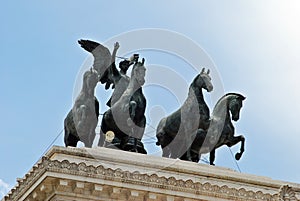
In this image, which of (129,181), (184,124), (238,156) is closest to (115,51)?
(184,124)

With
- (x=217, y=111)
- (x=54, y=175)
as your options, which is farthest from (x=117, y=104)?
(x=54, y=175)

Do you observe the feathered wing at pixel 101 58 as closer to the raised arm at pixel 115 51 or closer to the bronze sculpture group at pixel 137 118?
the bronze sculpture group at pixel 137 118

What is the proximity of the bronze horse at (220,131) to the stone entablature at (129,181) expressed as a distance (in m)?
1.91

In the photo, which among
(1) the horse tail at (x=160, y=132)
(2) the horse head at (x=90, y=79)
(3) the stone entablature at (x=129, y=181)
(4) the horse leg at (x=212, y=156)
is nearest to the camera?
(3) the stone entablature at (x=129, y=181)

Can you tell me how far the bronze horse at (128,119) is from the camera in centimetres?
3077

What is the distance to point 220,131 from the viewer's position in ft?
103

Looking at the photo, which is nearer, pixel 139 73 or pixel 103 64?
pixel 139 73

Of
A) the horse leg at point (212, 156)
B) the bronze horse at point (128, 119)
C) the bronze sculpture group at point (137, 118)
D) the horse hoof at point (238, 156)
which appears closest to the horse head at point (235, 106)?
the bronze sculpture group at point (137, 118)

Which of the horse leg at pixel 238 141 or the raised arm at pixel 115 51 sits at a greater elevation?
the raised arm at pixel 115 51

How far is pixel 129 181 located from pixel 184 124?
5314mm

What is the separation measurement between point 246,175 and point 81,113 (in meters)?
5.66

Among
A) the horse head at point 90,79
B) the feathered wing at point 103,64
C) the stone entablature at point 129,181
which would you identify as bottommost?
the stone entablature at point 129,181

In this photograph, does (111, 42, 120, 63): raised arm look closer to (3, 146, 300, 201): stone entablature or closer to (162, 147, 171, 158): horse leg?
(162, 147, 171, 158): horse leg

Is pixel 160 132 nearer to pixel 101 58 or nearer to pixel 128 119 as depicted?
pixel 128 119
